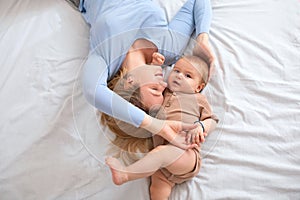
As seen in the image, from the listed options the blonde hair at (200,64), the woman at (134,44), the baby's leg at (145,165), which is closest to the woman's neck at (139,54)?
the woman at (134,44)

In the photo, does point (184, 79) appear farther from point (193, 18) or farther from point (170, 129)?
point (193, 18)

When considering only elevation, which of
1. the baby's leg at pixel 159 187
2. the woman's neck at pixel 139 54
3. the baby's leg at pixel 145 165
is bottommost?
the baby's leg at pixel 159 187

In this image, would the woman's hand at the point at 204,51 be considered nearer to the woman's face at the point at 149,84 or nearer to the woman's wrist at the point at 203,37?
the woman's wrist at the point at 203,37

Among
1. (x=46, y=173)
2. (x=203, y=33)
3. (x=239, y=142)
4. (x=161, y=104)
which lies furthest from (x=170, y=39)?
(x=46, y=173)

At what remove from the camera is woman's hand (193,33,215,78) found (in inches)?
43.3

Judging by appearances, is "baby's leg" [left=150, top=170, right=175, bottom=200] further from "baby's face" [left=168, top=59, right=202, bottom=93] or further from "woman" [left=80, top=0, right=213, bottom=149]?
"baby's face" [left=168, top=59, right=202, bottom=93]

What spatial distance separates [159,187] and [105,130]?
206 mm

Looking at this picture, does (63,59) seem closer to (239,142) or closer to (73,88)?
(73,88)

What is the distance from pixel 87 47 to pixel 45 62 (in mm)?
141

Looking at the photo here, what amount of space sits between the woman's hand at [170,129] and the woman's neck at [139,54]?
0.19m

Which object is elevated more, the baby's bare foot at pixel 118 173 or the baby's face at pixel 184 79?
the baby's face at pixel 184 79

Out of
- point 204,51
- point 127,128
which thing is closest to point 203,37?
point 204,51

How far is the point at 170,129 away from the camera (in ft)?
3.07

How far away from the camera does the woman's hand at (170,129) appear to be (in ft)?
3.03
